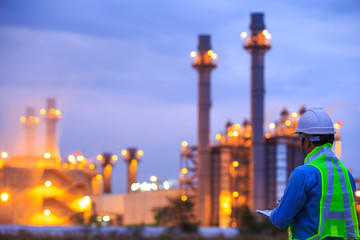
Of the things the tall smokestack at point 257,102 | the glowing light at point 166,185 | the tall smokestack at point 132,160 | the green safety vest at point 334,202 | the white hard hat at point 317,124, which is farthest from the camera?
the tall smokestack at point 132,160

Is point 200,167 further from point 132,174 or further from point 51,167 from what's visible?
point 132,174

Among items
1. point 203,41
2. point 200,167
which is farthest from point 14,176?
point 203,41

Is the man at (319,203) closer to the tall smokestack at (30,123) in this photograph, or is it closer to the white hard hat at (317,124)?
the white hard hat at (317,124)

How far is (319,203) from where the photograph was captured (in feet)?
14.2

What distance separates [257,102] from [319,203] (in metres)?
46.1

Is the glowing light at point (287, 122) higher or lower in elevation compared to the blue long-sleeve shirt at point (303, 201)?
higher

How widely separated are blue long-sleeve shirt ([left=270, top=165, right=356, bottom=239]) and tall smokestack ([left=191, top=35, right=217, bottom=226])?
164ft

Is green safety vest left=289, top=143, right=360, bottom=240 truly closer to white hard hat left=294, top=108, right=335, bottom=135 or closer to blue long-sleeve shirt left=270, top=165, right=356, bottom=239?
blue long-sleeve shirt left=270, top=165, right=356, bottom=239

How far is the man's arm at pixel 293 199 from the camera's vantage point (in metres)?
4.32

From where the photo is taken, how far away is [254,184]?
49.3 m

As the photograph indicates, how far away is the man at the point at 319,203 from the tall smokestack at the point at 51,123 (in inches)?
2839

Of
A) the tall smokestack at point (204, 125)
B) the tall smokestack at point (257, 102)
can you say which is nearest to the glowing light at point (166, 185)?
the tall smokestack at point (204, 125)

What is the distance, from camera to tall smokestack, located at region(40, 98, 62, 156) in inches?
3007

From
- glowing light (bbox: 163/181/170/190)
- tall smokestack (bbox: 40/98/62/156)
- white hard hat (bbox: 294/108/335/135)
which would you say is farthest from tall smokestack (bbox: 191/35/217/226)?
white hard hat (bbox: 294/108/335/135)
